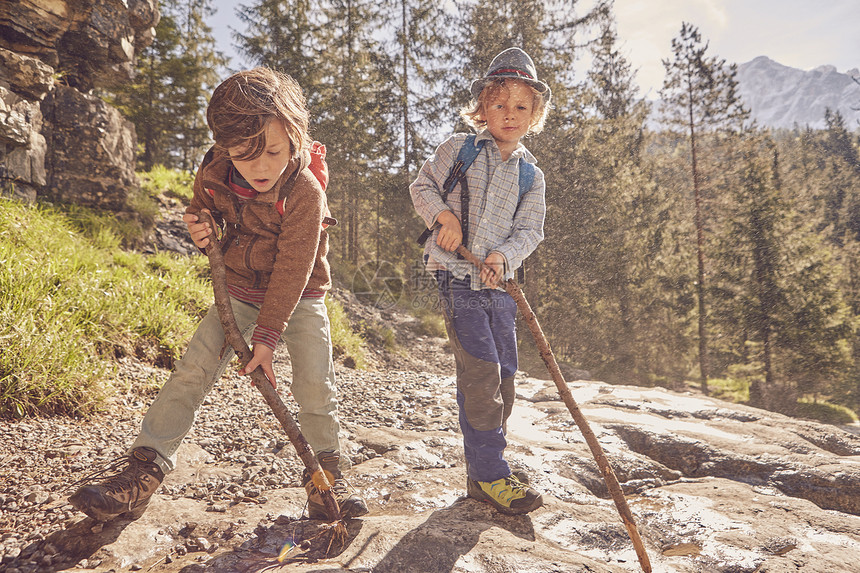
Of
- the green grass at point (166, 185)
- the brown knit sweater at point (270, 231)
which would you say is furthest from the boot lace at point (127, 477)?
the green grass at point (166, 185)

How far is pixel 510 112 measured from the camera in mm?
2570

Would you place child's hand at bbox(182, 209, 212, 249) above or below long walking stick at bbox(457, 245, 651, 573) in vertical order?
above

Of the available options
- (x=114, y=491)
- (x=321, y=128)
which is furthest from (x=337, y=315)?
(x=321, y=128)

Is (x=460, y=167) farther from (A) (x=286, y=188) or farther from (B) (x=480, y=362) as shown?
(B) (x=480, y=362)

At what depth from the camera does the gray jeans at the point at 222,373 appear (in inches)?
81.3

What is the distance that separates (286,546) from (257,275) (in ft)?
4.03

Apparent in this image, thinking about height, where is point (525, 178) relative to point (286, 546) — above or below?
above

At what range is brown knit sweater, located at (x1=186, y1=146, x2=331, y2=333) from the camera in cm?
206

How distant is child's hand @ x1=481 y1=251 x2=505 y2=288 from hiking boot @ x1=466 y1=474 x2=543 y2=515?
40.1 inches

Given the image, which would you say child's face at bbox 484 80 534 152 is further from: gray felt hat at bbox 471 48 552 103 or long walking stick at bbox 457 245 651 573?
long walking stick at bbox 457 245 651 573

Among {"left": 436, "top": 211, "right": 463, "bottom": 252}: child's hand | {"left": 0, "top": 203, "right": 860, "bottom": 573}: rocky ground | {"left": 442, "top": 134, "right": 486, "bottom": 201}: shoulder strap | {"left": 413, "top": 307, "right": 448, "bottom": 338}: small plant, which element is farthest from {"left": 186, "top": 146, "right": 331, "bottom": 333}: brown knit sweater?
{"left": 413, "top": 307, "right": 448, "bottom": 338}: small plant

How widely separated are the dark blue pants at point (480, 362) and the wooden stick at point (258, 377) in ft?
2.63

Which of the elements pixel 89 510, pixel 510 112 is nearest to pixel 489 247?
pixel 510 112

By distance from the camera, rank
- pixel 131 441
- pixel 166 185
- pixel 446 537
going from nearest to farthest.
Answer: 1. pixel 446 537
2. pixel 131 441
3. pixel 166 185
